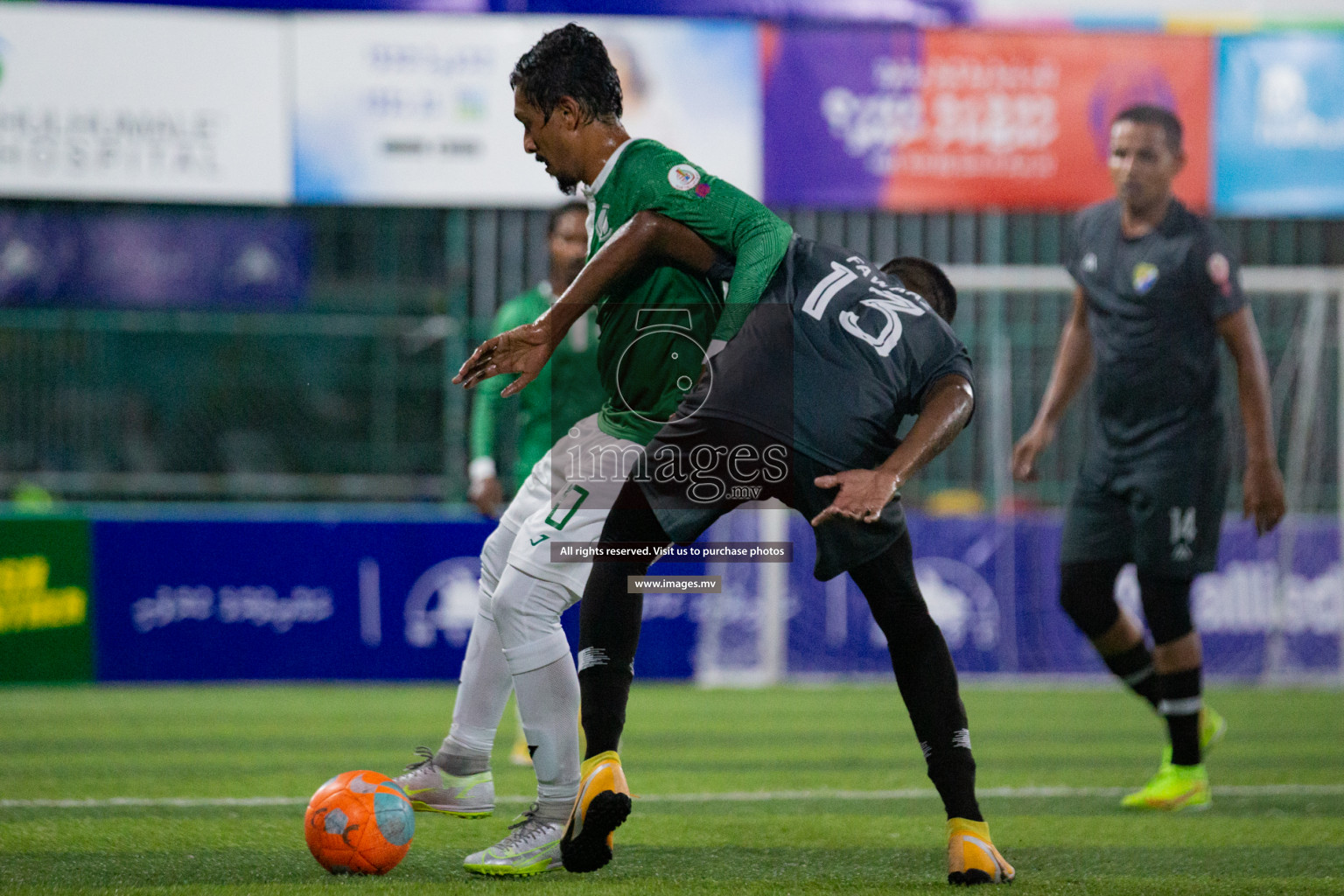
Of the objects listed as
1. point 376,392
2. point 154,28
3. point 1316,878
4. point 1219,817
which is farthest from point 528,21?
point 1316,878

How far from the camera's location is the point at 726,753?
6754 mm

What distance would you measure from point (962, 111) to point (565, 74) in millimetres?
8950

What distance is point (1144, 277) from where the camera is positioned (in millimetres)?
5414

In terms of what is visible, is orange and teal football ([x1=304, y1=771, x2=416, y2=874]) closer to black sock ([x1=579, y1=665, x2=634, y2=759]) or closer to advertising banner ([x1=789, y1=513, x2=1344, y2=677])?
black sock ([x1=579, y1=665, x2=634, y2=759])

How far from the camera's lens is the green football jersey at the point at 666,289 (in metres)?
3.61

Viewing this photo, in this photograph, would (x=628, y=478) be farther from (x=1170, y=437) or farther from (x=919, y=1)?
(x=919, y=1)

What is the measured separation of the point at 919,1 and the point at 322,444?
6673 millimetres

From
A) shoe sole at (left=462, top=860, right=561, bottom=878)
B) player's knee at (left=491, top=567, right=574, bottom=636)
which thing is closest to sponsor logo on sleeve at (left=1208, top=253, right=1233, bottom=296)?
player's knee at (left=491, top=567, right=574, bottom=636)

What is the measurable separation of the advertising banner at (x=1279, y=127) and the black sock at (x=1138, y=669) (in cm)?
755

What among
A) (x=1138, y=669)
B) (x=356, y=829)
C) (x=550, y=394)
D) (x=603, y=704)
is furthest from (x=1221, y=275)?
(x=356, y=829)

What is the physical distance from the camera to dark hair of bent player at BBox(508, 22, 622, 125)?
12.0ft

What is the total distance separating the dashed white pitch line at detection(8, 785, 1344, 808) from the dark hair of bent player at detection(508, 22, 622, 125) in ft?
7.91

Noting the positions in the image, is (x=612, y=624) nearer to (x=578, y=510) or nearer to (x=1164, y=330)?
(x=578, y=510)

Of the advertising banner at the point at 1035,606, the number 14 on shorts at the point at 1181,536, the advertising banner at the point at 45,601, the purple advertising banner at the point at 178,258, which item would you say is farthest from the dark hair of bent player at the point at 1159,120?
the purple advertising banner at the point at 178,258
